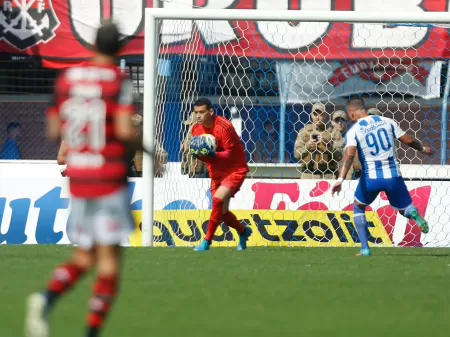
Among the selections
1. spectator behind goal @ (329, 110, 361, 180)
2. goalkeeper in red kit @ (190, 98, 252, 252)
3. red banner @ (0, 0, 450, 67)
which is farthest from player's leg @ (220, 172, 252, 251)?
red banner @ (0, 0, 450, 67)

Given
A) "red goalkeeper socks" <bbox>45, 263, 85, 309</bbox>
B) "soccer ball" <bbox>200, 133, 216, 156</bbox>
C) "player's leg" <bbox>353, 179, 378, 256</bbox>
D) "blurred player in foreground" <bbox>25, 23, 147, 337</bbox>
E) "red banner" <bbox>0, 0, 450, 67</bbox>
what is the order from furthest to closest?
"red banner" <bbox>0, 0, 450, 67</bbox>
"soccer ball" <bbox>200, 133, 216, 156</bbox>
"player's leg" <bbox>353, 179, 378, 256</bbox>
"red goalkeeper socks" <bbox>45, 263, 85, 309</bbox>
"blurred player in foreground" <bbox>25, 23, 147, 337</bbox>

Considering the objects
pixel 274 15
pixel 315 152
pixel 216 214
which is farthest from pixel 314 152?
pixel 216 214

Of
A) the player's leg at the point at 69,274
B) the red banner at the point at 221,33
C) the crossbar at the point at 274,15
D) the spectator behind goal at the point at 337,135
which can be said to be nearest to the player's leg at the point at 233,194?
the crossbar at the point at 274,15

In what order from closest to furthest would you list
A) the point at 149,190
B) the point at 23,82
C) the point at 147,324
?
the point at 147,324 < the point at 149,190 < the point at 23,82

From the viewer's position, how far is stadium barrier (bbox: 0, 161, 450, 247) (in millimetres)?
15703

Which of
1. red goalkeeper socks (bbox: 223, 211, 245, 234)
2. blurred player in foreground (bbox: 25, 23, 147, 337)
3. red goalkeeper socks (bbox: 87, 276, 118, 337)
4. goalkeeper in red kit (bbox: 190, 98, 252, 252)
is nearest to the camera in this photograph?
red goalkeeper socks (bbox: 87, 276, 118, 337)

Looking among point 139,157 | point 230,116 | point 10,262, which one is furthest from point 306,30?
point 10,262

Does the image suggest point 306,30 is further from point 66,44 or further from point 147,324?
point 147,324

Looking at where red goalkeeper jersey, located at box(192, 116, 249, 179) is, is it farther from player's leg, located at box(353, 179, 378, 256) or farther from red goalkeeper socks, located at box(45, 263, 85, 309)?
red goalkeeper socks, located at box(45, 263, 85, 309)

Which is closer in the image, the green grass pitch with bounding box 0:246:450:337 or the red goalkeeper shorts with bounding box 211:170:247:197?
the green grass pitch with bounding box 0:246:450:337

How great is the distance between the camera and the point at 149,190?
Answer: 14930mm

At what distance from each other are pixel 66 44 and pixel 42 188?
127 inches

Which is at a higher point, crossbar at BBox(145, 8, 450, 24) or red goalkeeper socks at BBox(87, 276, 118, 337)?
crossbar at BBox(145, 8, 450, 24)

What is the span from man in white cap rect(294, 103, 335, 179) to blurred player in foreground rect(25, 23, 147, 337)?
9816 millimetres
